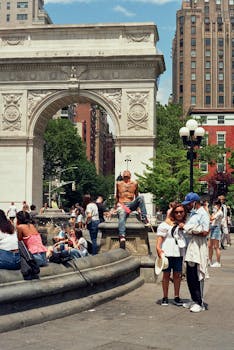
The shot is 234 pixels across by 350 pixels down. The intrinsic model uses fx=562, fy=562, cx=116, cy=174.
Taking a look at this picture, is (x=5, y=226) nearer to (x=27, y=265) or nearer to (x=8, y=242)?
(x=8, y=242)

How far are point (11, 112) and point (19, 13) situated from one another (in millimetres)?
80711

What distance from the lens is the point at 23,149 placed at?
3788cm

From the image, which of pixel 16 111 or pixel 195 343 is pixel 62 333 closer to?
pixel 195 343

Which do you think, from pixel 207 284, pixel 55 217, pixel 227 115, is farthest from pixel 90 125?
pixel 207 284

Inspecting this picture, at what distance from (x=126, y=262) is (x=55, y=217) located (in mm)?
13425

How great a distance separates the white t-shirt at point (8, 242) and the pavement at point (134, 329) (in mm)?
1153

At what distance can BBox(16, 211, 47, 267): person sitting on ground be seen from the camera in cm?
778

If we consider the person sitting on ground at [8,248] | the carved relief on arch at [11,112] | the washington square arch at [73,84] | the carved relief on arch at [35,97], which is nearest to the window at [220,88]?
the washington square arch at [73,84]

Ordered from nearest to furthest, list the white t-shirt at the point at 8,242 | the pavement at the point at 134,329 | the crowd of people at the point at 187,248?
the pavement at the point at 134,329
the white t-shirt at the point at 8,242
the crowd of people at the point at 187,248

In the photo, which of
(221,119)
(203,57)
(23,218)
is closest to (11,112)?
(23,218)

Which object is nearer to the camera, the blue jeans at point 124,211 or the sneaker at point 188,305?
the sneaker at point 188,305

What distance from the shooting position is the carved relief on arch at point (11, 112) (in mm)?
38125

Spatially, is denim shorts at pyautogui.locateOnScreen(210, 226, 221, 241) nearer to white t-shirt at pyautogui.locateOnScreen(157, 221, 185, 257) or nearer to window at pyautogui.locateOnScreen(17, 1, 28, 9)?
white t-shirt at pyautogui.locateOnScreen(157, 221, 185, 257)

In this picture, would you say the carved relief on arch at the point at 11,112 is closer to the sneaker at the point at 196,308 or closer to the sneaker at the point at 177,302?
the sneaker at the point at 177,302
